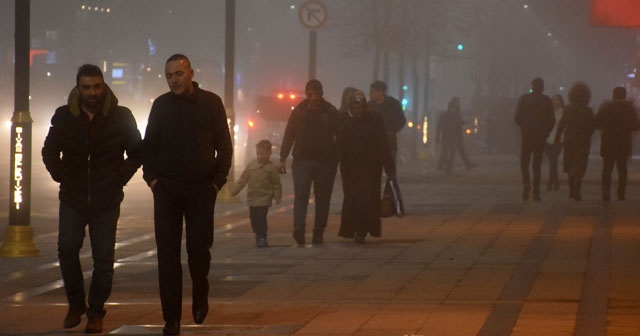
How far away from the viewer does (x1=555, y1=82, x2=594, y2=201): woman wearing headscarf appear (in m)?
26.2

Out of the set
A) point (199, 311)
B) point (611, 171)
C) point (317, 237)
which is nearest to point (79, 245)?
point (199, 311)

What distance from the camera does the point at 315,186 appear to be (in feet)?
58.4

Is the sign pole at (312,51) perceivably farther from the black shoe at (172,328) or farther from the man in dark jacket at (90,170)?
the black shoe at (172,328)

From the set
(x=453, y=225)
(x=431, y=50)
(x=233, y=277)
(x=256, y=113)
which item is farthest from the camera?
(x=431, y=50)

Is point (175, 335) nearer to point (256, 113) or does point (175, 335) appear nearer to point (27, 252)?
point (27, 252)

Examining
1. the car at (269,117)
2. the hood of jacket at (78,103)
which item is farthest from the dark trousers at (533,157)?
the car at (269,117)

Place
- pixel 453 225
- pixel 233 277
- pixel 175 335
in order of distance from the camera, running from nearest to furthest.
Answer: pixel 175 335 < pixel 233 277 < pixel 453 225

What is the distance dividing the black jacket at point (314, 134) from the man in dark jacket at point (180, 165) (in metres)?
6.74

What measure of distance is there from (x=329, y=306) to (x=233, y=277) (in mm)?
2440

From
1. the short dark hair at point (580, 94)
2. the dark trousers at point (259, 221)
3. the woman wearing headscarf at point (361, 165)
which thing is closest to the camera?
the dark trousers at point (259, 221)

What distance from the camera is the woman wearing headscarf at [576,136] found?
26.2 m

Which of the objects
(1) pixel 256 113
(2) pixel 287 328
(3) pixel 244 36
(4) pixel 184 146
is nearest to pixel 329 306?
(2) pixel 287 328

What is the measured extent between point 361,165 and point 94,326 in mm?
7396

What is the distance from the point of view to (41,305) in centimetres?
1248
